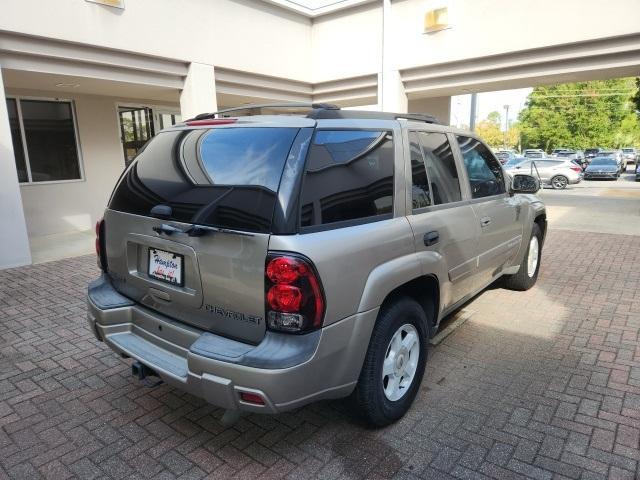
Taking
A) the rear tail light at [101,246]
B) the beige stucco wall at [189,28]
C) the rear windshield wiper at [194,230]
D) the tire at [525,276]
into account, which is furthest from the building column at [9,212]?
the tire at [525,276]

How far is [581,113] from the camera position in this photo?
49781 millimetres

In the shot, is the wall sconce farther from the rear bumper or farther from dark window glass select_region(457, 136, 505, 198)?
the rear bumper

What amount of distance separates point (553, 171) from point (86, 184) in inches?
752

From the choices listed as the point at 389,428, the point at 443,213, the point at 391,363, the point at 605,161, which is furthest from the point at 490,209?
the point at 605,161

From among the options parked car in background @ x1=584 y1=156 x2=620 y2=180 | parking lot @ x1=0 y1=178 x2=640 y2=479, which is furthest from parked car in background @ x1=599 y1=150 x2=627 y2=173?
parking lot @ x1=0 y1=178 x2=640 y2=479

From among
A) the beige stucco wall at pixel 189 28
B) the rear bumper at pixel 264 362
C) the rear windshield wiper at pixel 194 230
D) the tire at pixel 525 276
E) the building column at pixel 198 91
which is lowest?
the tire at pixel 525 276

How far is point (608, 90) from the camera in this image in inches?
1964

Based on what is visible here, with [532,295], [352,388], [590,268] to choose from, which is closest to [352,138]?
[352,388]

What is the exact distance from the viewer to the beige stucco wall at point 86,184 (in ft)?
31.4

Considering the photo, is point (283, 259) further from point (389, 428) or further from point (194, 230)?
point (389, 428)

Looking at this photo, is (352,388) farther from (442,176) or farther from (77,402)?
(77,402)

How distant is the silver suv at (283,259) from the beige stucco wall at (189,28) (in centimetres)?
565

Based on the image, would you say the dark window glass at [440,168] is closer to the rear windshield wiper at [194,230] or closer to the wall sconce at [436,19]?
the rear windshield wiper at [194,230]

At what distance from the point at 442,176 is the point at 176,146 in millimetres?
1887
